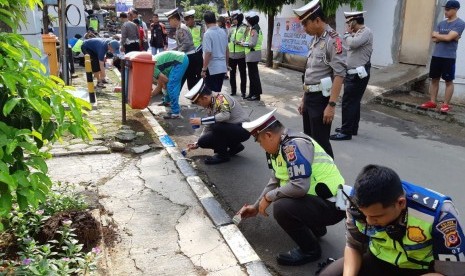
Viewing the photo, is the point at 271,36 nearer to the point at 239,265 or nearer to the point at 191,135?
the point at 191,135

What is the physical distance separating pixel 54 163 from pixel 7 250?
2302 millimetres

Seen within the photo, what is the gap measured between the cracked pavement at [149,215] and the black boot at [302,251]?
0.38 m

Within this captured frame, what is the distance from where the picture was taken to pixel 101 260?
10.4 feet

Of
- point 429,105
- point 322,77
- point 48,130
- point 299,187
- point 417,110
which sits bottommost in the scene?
point 417,110

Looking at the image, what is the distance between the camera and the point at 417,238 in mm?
2115

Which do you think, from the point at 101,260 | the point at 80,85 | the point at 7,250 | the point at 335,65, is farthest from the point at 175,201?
the point at 80,85

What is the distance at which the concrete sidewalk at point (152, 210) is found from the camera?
10.7ft

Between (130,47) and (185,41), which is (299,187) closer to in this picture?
(185,41)

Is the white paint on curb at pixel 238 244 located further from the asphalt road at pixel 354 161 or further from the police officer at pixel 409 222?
the police officer at pixel 409 222

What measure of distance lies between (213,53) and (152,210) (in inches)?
168

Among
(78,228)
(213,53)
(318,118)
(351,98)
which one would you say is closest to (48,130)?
(78,228)

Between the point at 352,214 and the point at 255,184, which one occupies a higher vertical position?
the point at 352,214

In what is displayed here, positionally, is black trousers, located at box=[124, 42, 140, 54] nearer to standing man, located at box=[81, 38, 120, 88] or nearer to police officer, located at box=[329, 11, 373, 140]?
standing man, located at box=[81, 38, 120, 88]

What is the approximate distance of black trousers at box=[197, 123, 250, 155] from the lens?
210 inches
